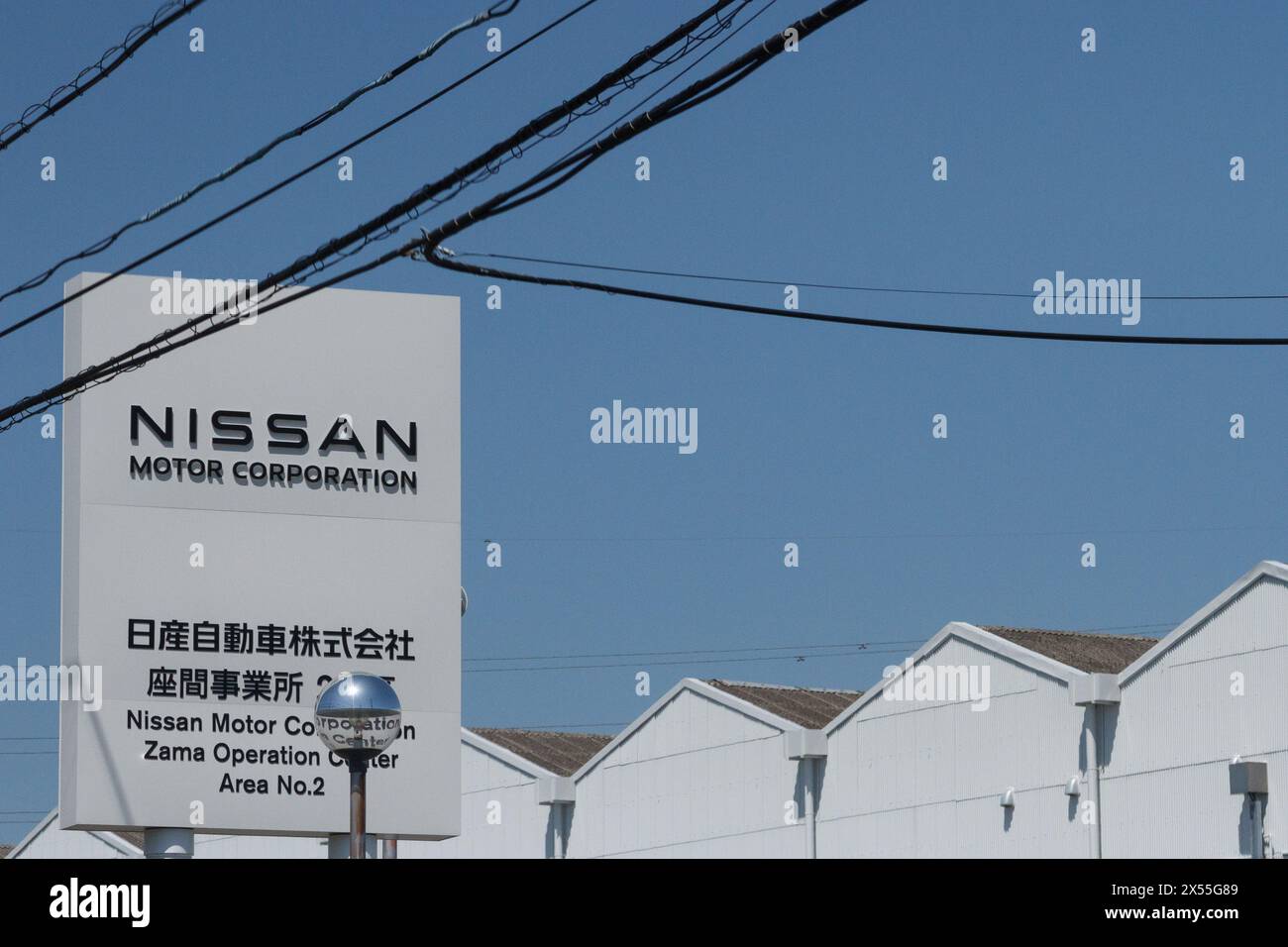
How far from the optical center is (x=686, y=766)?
5125cm

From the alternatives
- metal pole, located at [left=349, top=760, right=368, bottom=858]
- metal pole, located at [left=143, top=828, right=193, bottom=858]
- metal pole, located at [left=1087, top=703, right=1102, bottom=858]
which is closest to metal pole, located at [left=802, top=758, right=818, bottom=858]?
metal pole, located at [left=1087, top=703, right=1102, bottom=858]

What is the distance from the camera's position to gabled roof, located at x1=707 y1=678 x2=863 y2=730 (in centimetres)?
5022

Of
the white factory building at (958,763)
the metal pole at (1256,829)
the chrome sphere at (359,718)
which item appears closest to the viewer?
the chrome sphere at (359,718)

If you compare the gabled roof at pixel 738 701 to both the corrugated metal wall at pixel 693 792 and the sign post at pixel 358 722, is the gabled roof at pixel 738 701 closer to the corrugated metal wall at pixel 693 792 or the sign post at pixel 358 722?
the corrugated metal wall at pixel 693 792

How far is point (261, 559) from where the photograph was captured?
994 inches

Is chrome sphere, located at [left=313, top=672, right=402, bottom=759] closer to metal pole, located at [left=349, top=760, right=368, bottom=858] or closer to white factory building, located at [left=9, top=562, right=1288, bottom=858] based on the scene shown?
metal pole, located at [left=349, top=760, right=368, bottom=858]

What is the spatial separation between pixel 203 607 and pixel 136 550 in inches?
39.4

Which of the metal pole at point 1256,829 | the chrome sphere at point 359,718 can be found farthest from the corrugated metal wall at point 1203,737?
the chrome sphere at point 359,718

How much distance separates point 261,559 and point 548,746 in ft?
113

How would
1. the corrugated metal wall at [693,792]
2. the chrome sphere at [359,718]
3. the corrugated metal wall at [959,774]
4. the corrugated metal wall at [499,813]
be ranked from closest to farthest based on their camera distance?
1. the chrome sphere at [359,718]
2. the corrugated metal wall at [959,774]
3. the corrugated metal wall at [693,792]
4. the corrugated metal wall at [499,813]

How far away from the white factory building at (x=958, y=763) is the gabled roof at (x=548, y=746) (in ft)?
0.56

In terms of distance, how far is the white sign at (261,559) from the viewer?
79.9ft

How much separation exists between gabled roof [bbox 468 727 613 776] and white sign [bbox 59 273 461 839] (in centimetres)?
2972
